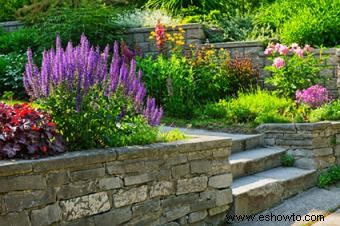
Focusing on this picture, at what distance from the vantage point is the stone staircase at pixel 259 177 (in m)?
5.27

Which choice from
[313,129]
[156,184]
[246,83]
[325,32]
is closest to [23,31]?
[246,83]

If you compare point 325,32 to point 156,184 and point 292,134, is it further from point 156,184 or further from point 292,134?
point 156,184

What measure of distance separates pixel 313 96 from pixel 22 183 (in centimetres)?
485

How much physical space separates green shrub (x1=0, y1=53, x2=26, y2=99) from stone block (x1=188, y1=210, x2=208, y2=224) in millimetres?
4725

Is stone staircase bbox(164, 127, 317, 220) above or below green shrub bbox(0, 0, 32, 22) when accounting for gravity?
below

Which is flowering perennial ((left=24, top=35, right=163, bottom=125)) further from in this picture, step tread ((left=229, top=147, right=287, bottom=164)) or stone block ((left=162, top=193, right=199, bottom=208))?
step tread ((left=229, top=147, right=287, bottom=164))

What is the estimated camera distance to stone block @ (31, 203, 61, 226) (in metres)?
3.62

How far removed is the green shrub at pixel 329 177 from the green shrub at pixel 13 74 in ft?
15.7

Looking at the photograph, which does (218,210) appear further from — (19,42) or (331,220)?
(19,42)

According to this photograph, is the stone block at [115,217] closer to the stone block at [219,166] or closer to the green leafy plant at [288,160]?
the stone block at [219,166]

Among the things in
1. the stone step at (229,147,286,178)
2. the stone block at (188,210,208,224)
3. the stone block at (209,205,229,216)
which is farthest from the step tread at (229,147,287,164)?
the stone block at (188,210,208,224)

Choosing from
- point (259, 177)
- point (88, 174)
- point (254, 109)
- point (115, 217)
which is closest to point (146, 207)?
point (115, 217)

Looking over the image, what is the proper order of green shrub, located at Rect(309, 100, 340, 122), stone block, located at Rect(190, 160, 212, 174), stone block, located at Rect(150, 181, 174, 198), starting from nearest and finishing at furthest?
1. stone block, located at Rect(150, 181, 174, 198)
2. stone block, located at Rect(190, 160, 212, 174)
3. green shrub, located at Rect(309, 100, 340, 122)

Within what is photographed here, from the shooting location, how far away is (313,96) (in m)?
7.39
